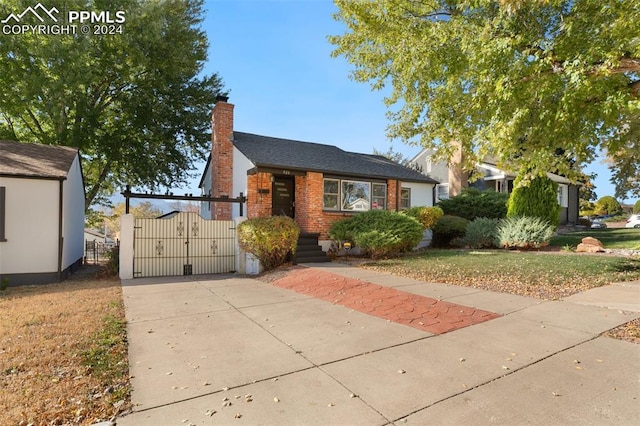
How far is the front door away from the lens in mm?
12461

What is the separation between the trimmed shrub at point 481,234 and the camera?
13.3 meters

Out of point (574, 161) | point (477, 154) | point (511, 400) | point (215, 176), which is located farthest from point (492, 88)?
point (215, 176)

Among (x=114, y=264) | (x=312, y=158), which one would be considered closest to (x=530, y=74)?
(x=312, y=158)

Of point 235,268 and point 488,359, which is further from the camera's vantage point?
point 235,268

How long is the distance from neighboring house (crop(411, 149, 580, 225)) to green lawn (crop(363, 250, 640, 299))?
12580mm

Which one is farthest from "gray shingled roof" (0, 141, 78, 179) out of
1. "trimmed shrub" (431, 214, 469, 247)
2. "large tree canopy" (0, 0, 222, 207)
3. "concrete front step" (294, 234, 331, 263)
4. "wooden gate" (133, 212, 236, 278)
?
"trimmed shrub" (431, 214, 469, 247)

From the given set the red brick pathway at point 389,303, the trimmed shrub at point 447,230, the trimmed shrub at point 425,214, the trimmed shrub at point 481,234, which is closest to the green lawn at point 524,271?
the red brick pathway at point 389,303

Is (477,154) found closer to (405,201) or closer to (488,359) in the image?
(488,359)

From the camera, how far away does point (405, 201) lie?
1530 cm

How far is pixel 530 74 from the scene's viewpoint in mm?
5996

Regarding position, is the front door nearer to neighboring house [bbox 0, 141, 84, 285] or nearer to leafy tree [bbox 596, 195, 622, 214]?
neighboring house [bbox 0, 141, 84, 285]

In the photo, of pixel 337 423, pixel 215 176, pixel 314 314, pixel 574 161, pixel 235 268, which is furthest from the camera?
pixel 215 176

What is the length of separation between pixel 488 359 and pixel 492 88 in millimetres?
5039

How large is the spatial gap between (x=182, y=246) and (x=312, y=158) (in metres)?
6.11
